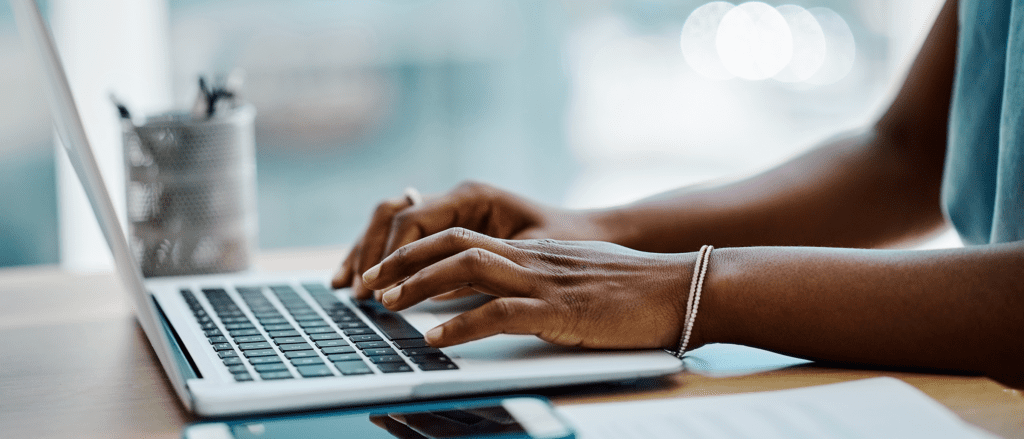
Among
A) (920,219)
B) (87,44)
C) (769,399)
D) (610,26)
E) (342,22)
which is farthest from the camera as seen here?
(610,26)

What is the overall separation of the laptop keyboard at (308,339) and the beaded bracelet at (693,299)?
159mm

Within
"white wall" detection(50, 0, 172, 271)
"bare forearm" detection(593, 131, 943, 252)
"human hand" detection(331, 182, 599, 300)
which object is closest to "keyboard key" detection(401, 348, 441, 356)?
"human hand" detection(331, 182, 599, 300)

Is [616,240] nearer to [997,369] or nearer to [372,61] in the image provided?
[997,369]

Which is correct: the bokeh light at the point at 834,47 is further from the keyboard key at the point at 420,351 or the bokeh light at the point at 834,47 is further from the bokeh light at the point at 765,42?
the keyboard key at the point at 420,351

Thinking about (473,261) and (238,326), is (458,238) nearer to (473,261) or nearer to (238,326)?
(473,261)

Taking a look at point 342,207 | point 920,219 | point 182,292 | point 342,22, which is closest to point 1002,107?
point 920,219

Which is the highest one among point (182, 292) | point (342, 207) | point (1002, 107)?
point (1002, 107)

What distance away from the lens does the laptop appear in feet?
1.60

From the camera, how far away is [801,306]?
0.59 metres

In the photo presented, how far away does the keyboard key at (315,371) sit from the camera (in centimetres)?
52

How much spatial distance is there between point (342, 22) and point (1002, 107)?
2589mm

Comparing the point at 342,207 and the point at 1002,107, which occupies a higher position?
the point at 1002,107

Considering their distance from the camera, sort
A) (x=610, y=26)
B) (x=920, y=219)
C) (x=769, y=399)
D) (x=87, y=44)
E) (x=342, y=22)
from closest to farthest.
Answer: (x=769, y=399)
(x=920, y=219)
(x=87, y=44)
(x=342, y=22)
(x=610, y=26)

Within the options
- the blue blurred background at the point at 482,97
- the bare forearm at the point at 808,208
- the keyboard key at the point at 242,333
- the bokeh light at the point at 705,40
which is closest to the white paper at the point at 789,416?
the keyboard key at the point at 242,333
